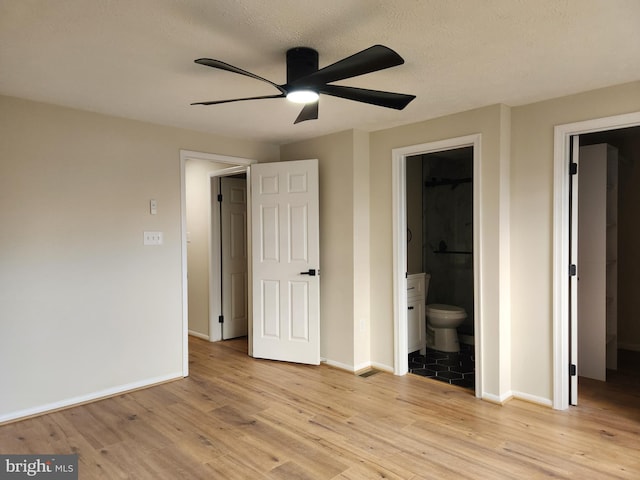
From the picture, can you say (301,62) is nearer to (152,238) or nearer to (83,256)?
(152,238)

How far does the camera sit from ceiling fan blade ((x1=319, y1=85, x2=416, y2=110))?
7.09ft

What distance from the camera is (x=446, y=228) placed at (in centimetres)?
519

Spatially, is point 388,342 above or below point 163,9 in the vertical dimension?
below

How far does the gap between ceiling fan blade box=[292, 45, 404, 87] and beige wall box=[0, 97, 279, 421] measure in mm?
2072

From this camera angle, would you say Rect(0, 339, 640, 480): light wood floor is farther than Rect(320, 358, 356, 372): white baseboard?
No

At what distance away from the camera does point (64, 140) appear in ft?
10.4

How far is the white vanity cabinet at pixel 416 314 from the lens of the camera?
14.1ft

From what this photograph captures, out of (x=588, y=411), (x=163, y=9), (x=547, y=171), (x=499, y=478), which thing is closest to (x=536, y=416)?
(x=588, y=411)

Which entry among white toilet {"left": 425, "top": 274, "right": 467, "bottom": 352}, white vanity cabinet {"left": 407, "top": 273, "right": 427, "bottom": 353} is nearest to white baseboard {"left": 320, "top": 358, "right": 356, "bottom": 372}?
white vanity cabinet {"left": 407, "top": 273, "right": 427, "bottom": 353}

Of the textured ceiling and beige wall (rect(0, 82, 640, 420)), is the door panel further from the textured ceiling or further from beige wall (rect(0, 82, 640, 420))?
the textured ceiling

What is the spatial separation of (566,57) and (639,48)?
1.14ft

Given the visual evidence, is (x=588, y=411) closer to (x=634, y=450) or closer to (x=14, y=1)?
(x=634, y=450)

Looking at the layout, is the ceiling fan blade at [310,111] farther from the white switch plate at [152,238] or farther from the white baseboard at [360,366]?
the white baseboard at [360,366]

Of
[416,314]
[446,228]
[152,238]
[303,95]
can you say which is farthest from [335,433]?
[446,228]
